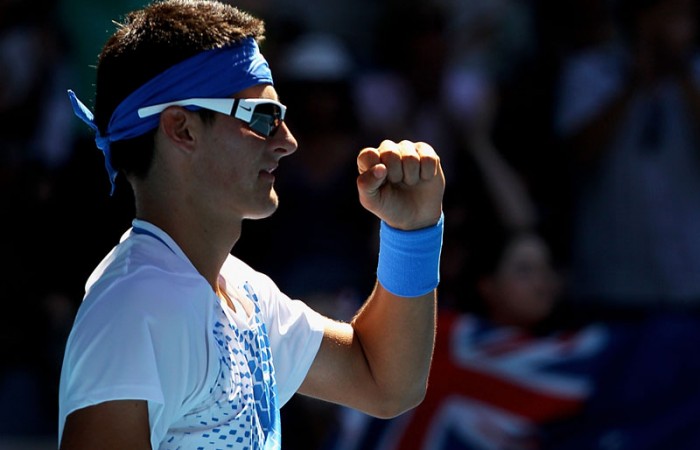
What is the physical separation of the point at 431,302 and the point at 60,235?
12.8 feet

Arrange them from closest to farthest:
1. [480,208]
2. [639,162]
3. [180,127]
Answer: [180,127] → [639,162] → [480,208]

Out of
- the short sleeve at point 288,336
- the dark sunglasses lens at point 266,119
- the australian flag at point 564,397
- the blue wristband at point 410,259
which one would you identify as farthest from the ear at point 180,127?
the australian flag at point 564,397

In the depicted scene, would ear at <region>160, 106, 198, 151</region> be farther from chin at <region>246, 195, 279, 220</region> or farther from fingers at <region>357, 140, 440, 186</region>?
fingers at <region>357, 140, 440, 186</region>

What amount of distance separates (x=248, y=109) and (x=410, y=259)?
0.60m

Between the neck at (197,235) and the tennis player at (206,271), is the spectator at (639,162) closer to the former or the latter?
the tennis player at (206,271)

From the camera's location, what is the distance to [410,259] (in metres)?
3.20

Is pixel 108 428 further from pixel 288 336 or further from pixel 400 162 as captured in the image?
pixel 400 162

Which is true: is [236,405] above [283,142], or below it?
below

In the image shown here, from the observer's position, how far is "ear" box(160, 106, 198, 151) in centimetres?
287

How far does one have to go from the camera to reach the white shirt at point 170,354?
2.56 meters

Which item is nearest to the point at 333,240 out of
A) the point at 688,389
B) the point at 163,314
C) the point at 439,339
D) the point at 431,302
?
the point at 439,339

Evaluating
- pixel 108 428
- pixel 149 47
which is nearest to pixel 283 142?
pixel 149 47

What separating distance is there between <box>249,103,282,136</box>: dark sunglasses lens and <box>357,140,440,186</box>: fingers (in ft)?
0.71

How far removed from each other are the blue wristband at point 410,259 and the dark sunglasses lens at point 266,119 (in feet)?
1.44
